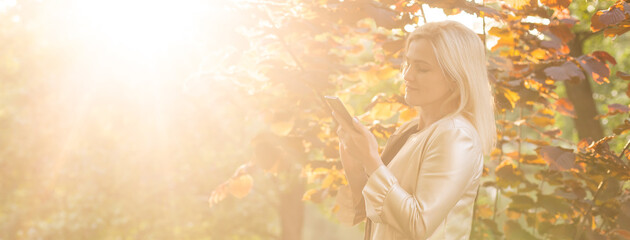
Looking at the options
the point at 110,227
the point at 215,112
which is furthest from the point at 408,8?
the point at 110,227

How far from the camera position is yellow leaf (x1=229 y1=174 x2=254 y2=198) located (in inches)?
167

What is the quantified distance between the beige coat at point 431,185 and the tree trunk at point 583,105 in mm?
3372

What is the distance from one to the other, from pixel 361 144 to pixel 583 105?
3.80 meters

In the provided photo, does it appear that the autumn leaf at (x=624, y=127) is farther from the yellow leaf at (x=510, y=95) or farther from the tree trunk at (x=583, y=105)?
the tree trunk at (x=583, y=105)

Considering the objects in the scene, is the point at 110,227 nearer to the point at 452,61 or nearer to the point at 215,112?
the point at 215,112

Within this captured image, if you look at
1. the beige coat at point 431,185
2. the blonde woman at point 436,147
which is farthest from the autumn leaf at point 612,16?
the beige coat at point 431,185

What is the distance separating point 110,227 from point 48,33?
4.48m

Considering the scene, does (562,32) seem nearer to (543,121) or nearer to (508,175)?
(543,121)

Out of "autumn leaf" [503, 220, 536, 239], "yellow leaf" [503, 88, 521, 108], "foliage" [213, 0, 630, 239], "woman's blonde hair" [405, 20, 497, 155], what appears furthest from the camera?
"autumn leaf" [503, 220, 536, 239]

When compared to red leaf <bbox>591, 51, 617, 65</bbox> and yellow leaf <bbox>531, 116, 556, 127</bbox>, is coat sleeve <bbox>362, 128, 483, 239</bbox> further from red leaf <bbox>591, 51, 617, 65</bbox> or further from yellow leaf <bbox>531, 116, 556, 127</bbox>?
yellow leaf <bbox>531, 116, 556, 127</bbox>

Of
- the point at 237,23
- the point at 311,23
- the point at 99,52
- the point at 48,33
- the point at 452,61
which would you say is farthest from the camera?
the point at 48,33

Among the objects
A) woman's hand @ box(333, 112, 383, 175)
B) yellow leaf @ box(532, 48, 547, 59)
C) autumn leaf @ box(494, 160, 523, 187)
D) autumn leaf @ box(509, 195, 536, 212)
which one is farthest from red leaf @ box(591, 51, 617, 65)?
woman's hand @ box(333, 112, 383, 175)

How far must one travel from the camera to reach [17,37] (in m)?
13.8

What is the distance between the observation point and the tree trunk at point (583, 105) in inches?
200
